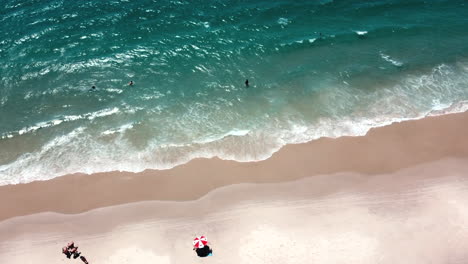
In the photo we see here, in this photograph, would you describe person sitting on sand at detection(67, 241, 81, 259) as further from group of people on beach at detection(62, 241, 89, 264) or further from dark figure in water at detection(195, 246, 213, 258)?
dark figure in water at detection(195, 246, 213, 258)

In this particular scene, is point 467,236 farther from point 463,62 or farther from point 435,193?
point 463,62

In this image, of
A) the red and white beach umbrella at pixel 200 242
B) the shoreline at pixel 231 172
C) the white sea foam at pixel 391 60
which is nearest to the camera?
the red and white beach umbrella at pixel 200 242

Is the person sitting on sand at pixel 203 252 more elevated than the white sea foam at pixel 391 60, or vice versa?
the white sea foam at pixel 391 60

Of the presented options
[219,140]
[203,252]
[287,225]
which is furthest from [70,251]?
[287,225]

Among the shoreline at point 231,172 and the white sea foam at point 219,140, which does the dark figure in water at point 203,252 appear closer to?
the shoreline at point 231,172

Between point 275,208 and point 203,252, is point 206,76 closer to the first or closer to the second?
point 275,208

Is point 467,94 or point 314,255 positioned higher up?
point 467,94

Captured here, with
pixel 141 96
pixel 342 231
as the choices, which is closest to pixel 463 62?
pixel 342 231

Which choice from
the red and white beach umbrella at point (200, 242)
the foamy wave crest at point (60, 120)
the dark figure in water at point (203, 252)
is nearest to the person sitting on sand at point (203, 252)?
the dark figure in water at point (203, 252)
